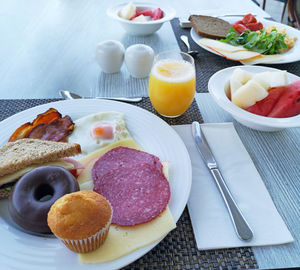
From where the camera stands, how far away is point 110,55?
134 centimetres

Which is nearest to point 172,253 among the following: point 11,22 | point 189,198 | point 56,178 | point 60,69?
point 189,198

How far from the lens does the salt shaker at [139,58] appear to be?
1.33 m

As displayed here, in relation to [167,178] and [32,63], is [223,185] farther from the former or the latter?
[32,63]

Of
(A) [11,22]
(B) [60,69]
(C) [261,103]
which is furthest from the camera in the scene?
(A) [11,22]

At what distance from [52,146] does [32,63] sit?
88 centimetres

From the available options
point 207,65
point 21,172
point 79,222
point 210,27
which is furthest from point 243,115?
point 210,27

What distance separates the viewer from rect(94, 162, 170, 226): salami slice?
27.1 inches

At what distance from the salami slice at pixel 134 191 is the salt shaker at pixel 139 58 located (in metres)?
0.69

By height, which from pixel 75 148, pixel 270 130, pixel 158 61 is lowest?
pixel 270 130

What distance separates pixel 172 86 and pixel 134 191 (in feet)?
1.62

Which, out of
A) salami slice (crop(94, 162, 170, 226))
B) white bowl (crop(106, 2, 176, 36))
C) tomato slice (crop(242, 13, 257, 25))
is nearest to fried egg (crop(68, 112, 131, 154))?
salami slice (crop(94, 162, 170, 226))

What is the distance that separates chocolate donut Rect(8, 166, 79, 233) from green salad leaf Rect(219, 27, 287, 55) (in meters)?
1.36

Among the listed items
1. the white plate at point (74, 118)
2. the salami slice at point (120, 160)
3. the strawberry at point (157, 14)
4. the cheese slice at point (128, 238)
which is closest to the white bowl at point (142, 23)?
the strawberry at point (157, 14)

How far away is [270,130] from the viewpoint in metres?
1.07
